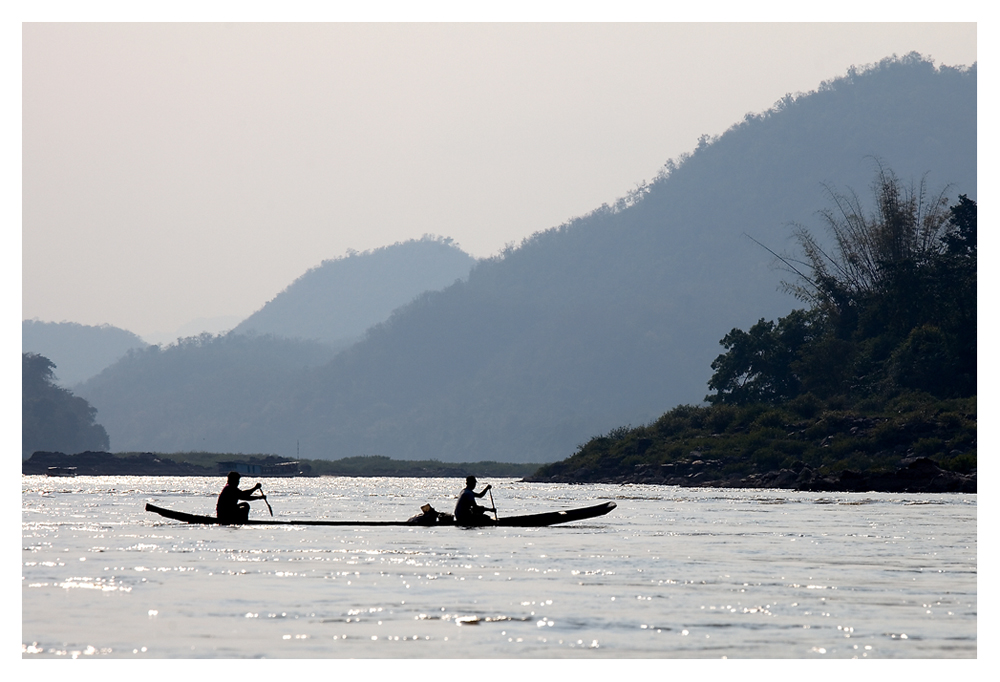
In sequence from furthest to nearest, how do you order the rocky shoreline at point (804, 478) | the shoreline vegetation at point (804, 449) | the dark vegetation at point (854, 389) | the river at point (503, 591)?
the dark vegetation at point (854, 389)
the shoreline vegetation at point (804, 449)
the rocky shoreline at point (804, 478)
the river at point (503, 591)

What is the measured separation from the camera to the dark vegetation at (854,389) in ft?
268

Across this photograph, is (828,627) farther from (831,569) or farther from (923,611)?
(831,569)

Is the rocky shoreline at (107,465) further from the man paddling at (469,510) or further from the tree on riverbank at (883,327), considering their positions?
the man paddling at (469,510)

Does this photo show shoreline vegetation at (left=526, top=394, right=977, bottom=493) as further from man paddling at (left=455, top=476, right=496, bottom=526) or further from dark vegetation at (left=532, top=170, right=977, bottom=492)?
man paddling at (left=455, top=476, right=496, bottom=526)

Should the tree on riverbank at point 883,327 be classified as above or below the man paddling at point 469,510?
above

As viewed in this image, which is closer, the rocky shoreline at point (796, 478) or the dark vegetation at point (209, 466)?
the rocky shoreline at point (796, 478)

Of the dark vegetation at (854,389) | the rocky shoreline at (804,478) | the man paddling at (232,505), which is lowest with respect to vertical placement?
the man paddling at (232,505)

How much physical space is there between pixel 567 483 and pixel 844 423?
23977mm

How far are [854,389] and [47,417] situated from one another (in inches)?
5075

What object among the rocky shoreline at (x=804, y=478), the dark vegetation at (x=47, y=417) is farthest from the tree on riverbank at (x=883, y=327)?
the dark vegetation at (x=47, y=417)

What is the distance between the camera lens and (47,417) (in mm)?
189125

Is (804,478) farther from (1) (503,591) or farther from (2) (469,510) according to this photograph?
(1) (503,591)

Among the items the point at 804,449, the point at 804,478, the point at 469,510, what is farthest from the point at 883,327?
the point at 469,510

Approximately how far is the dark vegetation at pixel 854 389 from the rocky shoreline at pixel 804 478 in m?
0.12
